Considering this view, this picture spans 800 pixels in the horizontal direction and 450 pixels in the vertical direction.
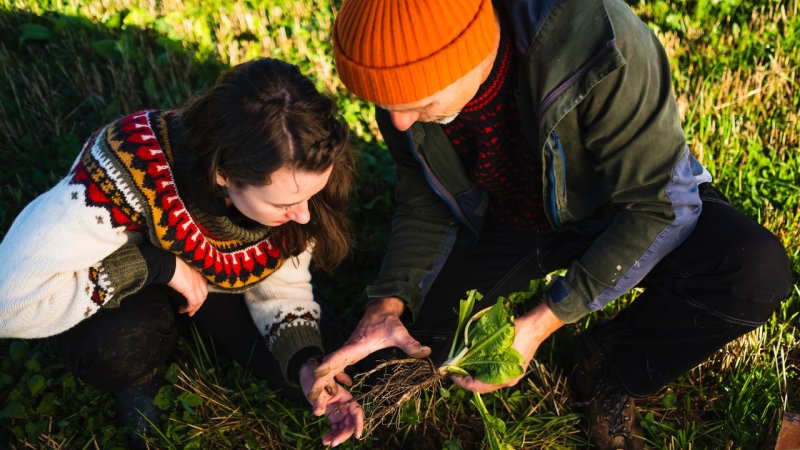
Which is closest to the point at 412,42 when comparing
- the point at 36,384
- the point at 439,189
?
the point at 439,189

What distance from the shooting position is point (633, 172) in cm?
221

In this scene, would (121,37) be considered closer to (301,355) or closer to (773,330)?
(301,355)

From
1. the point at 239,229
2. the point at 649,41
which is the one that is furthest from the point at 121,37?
the point at 649,41

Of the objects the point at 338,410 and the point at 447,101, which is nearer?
the point at 447,101

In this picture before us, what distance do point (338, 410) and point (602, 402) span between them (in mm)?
931

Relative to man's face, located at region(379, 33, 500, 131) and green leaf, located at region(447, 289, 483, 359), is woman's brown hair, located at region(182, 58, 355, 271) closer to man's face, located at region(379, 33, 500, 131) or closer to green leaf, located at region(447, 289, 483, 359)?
man's face, located at region(379, 33, 500, 131)

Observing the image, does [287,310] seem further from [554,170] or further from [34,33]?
[34,33]

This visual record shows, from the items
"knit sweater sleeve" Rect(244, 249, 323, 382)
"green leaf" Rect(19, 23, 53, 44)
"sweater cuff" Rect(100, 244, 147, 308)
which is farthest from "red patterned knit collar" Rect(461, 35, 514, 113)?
"green leaf" Rect(19, 23, 53, 44)

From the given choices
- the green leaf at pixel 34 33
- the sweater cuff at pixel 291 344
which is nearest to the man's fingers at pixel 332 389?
the sweater cuff at pixel 291 344

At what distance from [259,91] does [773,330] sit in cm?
206

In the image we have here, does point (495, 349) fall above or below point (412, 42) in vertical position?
below

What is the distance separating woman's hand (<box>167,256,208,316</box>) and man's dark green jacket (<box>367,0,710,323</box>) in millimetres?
613

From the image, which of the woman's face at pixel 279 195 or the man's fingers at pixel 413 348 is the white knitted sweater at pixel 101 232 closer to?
the woman's face at pixel 279 195

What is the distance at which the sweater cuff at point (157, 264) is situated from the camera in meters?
2.50
